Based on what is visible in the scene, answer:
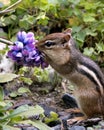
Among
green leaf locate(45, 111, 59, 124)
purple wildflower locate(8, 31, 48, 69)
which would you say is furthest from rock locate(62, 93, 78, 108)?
purple wildflower locate(8, 31, 48, 69)

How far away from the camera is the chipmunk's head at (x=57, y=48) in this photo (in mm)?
3826

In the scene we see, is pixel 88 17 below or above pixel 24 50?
above

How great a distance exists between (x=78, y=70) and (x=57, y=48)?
22cm

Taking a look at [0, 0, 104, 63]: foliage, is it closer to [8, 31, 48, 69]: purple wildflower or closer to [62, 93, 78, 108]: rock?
[62, 93, 78, 108]: rock

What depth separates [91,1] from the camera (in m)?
5.43

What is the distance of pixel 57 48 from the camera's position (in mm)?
3906

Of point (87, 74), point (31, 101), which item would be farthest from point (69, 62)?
point (31, 101)

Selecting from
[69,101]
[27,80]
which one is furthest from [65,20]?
[69,101]

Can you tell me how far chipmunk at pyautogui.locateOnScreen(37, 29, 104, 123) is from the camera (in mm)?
3883

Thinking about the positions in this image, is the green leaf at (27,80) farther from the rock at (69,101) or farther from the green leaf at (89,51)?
the green leaf at (89,51)

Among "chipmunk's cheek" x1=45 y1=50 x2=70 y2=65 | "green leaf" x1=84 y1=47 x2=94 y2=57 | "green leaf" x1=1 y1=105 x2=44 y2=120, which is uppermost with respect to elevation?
"chipmunk's cheek" x1=45 y1=50 x2=70 y2=65

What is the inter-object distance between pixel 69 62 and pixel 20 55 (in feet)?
3.99

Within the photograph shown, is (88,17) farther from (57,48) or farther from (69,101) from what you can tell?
(57,48)

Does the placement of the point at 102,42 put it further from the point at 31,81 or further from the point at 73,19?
the point at 31,81
